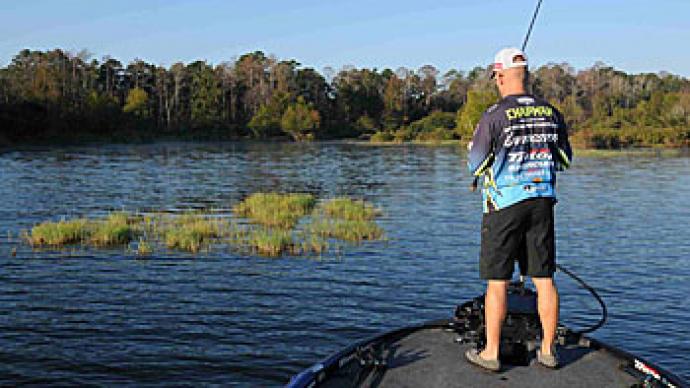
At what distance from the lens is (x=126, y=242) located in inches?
671

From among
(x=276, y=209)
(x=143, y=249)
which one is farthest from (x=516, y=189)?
(x=276, y=209)

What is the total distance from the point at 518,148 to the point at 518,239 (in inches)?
29.1

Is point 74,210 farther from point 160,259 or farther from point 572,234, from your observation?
point 572,234

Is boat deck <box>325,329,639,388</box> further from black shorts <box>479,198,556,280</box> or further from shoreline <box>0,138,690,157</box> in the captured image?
shoreline <box>0,138,690,157</box>

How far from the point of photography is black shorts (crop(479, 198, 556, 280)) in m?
5.62

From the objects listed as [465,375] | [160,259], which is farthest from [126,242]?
[465,375]

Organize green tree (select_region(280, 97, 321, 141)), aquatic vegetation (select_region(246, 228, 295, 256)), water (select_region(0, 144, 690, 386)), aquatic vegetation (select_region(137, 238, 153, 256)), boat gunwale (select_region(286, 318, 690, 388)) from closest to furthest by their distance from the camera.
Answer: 1. boat gunwale (select_region(286, 318, 690, 388))
2. water (select_region(0, 144, 690, 386))
3. aquatic vegetation (select_region(137, 238, 153, 256))
4. aquatic vegetation (select_region(246, 228, 295, 256))
5. green tree (select_region(280, 97, 321, 141))

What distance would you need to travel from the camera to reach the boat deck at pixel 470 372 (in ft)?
17.9

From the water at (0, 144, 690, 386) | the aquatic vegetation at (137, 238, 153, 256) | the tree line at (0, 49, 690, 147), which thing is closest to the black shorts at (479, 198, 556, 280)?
the water at (0, 144, 690, 386)

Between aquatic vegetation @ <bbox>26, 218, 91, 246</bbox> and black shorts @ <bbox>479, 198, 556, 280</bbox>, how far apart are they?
13.5 metres

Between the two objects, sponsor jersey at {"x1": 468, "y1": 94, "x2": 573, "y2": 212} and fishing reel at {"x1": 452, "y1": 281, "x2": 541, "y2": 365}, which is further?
fishing reel at {"x1": 452, "y1": 281, "x2": 541, "y2": 365}

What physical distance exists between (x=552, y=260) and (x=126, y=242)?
13238 mm

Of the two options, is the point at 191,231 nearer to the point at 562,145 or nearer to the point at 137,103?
the point at 562,145

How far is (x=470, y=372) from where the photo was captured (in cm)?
562
